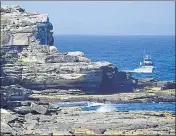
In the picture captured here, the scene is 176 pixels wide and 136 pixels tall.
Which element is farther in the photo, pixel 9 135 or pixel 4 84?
pixel 4 84

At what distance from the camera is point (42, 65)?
11944cm

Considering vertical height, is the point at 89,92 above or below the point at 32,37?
below

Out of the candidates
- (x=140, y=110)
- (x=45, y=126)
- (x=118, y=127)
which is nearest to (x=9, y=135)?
(x=45, y=126)

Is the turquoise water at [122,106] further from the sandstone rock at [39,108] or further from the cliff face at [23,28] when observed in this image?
the cliff face at [23,28]

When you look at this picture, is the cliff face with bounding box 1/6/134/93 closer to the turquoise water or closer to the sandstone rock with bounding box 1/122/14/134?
the turquoise water

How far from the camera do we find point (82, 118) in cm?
8862

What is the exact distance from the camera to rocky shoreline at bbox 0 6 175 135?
81250mm

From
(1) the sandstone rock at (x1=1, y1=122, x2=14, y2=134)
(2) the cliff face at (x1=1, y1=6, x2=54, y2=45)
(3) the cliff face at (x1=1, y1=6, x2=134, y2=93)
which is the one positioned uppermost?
(2) the cliff face at (x1=1, y1=6, x2=54, y2=45)

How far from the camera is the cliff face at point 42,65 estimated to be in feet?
381

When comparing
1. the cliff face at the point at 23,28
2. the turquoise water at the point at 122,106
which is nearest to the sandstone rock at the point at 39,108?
the turquoise water at the point at 122,106

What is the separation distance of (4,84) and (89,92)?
16972 millimetres

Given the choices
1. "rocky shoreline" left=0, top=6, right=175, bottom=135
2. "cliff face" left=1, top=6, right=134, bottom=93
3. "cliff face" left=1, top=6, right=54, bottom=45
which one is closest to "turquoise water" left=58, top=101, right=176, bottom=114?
"rocky shoreline" left=0, top=6, right=175, bottom=135

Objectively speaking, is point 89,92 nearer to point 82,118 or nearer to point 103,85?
point 103,85

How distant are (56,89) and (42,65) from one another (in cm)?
557
